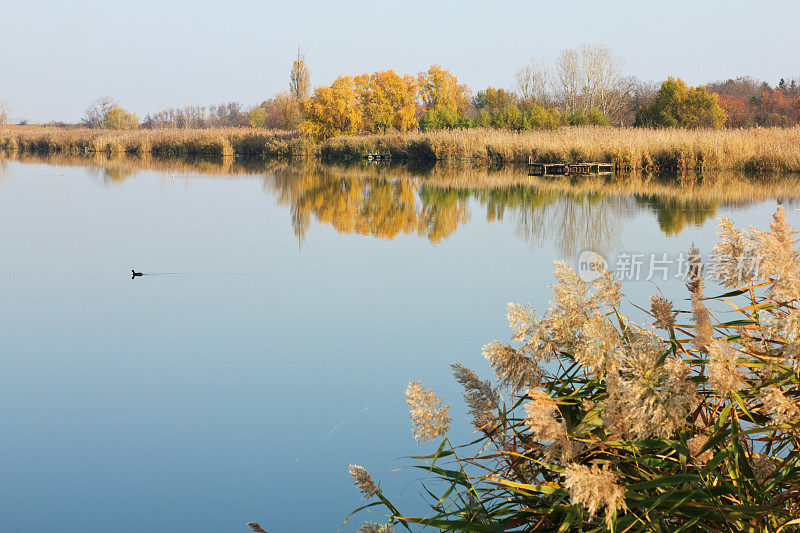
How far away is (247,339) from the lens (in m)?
5.19

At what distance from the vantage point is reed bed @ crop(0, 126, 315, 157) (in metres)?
34.1

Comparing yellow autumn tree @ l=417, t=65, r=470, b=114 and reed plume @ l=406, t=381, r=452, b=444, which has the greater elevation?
yellow autumn tree @ l=417, t=65, r=470, b=114

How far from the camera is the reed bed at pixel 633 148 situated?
1894 cm

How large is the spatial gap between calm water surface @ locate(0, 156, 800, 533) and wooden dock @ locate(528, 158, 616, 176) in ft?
26.4

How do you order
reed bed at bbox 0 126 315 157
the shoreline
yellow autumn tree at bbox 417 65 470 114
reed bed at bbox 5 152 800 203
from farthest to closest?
yellow autumn tree at bbox 417 65 470 114
reed bed at bbox 0 126 315 157
the shoreline
reed bed at bbox 5 152 800 203

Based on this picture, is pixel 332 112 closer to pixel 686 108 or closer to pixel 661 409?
pixel 686 108

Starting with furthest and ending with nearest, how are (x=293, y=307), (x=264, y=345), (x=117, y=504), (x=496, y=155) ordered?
(x=496, y=155) → (x=293, y=307) → (x=264, y=345) → (x=117, y=504)

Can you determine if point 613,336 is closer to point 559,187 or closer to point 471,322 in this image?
point 471,322

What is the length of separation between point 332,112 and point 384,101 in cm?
309

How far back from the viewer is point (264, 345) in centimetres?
505

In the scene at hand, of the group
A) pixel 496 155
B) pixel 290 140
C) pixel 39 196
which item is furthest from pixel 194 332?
pixel 290 140

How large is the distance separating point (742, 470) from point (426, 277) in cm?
612

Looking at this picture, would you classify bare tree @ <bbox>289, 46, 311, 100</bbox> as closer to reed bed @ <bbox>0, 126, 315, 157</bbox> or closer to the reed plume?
reed bed @ <bbox>0, 126, 315, 157</bbox>

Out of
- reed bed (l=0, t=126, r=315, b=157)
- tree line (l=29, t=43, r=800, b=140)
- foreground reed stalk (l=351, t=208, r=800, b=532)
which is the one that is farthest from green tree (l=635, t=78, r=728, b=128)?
foreground reed stalk (l=351, t=208, r=800, b=532)
